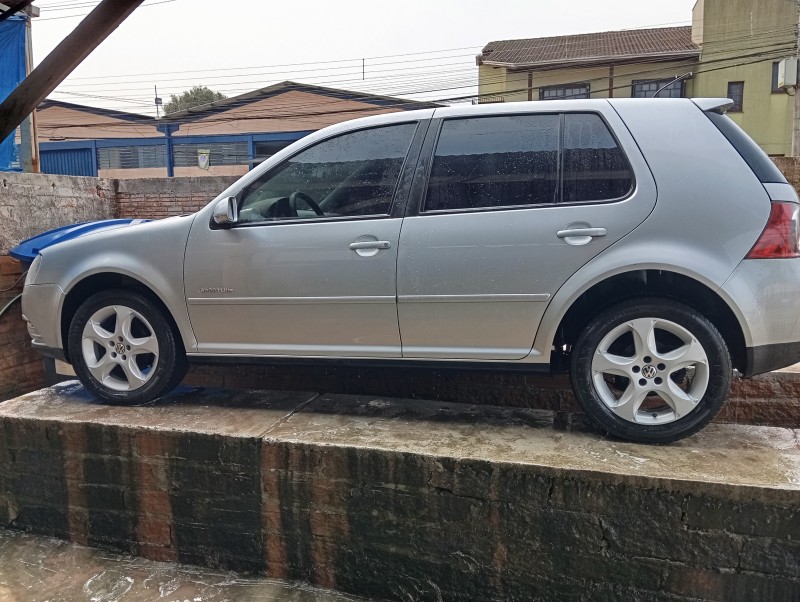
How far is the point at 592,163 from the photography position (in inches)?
119

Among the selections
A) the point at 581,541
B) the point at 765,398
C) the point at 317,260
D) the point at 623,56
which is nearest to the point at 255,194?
the point at 317,260

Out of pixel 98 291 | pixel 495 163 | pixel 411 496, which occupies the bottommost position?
pixel 411 496

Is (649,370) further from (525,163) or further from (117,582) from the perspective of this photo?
(117,582)

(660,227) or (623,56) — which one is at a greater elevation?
(623,56)

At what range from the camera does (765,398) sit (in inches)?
151

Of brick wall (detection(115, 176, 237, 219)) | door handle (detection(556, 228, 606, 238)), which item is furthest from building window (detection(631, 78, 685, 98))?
door handle (detection(556, 228, 606, 238))

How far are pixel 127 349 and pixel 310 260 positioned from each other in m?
1.35

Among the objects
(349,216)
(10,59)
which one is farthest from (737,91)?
(349,216)

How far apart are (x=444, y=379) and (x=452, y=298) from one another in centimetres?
112

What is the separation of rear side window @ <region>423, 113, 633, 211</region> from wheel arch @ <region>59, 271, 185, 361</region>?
1733 millimetres

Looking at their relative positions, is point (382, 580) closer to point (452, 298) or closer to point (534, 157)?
point (452, 298)

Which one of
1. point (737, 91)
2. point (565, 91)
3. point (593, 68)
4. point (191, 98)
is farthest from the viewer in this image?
point (191, 98)

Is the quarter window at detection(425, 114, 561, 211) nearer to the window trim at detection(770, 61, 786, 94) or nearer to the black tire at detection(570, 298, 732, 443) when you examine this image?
the black tire at detection(570, 298, 732, 443)

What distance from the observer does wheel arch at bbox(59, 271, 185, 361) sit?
3742 millimetres
